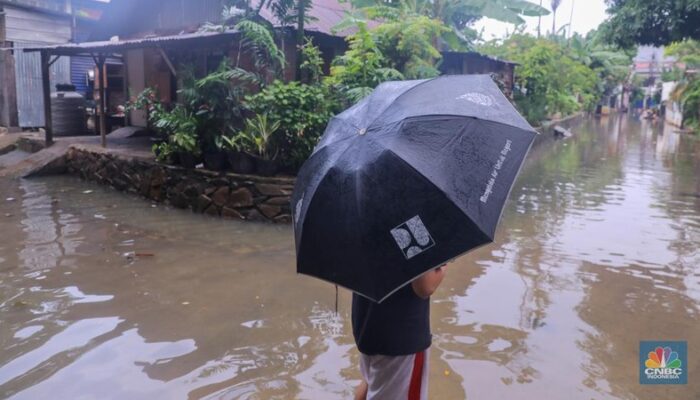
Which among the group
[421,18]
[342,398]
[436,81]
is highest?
[421,18]

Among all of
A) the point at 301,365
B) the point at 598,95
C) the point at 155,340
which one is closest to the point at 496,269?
the point at 301,365

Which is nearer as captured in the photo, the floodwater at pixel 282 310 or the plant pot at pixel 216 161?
the floodwater at pixel 282 310

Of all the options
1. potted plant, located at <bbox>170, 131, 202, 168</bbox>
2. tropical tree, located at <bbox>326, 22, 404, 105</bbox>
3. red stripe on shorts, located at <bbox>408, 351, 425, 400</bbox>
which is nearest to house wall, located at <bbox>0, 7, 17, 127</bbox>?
potted plant, located at <bbox>170, 131, 202, 168</bbox>

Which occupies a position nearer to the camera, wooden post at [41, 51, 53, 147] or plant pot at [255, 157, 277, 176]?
plant pot at [255, 157, 277, 176]

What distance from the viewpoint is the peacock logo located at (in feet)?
13.2

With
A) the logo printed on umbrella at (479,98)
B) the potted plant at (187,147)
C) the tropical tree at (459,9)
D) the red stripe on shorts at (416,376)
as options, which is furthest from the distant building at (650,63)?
the red stripe on shorts at (416,376)

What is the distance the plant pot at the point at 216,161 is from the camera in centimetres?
891

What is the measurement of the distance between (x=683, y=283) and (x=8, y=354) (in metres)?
6.11

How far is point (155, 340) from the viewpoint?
14.5 ft

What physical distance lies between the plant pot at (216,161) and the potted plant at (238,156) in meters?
0.20

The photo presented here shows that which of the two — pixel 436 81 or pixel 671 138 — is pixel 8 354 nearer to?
pixel 436 81

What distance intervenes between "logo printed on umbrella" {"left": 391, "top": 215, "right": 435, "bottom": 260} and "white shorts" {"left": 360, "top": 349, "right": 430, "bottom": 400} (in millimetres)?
537

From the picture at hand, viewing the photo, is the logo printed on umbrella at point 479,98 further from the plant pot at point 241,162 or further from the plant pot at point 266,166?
the plant pot at point 241,162

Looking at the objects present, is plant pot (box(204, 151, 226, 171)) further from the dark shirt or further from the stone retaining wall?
the dark shirt
